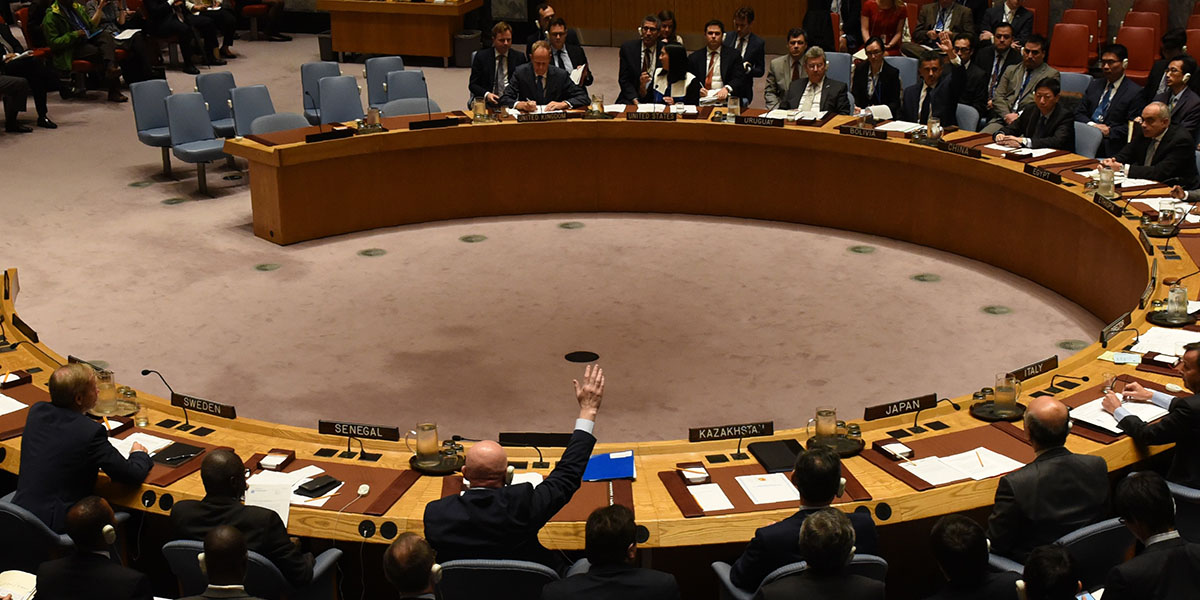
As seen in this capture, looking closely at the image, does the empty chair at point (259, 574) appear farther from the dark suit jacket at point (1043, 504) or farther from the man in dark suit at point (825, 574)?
the dark suit jacket at point (1043, 504)

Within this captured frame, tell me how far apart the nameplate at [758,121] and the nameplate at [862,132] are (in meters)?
0.55

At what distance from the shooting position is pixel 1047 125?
9883 millimetres

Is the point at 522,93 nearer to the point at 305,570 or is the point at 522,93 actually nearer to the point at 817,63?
the point at 817,63

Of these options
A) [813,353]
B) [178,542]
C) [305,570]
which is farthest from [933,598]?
[813,353]

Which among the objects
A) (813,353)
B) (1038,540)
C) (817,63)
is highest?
(817,63)

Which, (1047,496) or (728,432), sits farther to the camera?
(728,432)

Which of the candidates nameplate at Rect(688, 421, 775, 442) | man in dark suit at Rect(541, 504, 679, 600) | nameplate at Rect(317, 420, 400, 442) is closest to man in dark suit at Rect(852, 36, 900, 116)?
nameplate at Rect(688, 421, 775, 442)

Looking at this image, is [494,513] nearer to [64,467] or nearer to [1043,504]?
[64,467]

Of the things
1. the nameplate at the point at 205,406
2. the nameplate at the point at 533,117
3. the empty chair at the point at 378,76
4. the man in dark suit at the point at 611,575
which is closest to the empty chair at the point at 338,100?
the empty chair at the point at 378,76

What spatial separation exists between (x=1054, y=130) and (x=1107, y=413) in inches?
198

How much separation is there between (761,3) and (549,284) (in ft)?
33.7

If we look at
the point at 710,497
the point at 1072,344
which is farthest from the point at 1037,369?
the point at 1072,344

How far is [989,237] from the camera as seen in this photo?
31.9ft

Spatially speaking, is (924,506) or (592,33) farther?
(592,33)
